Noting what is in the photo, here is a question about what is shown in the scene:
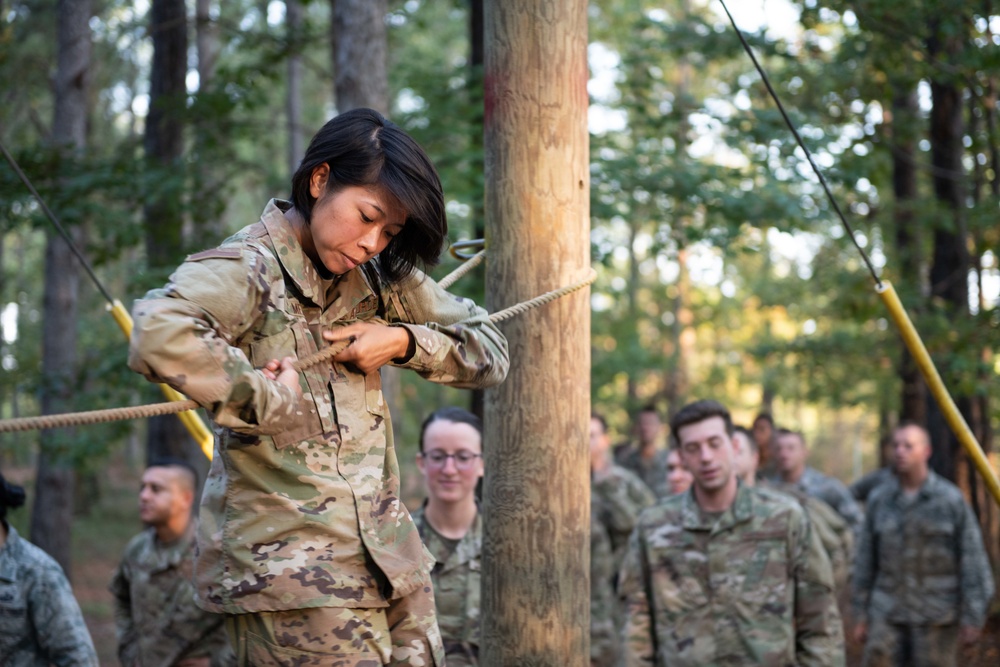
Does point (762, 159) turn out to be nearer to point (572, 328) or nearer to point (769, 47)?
point (769, 47)

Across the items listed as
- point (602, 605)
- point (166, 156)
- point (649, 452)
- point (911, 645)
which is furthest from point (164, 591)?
point (649, 452)

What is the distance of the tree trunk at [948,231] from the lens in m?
12.8

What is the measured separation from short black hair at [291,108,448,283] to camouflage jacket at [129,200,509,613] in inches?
6.7

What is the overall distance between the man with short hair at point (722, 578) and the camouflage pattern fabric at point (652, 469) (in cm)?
697

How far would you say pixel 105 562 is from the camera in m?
22.2

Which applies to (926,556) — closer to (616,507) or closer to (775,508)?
(616,507)

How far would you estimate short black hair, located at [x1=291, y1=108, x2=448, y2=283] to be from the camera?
9.55 ft

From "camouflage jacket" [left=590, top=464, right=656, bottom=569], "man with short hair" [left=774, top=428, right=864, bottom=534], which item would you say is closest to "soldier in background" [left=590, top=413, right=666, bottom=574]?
"camouflage jacket" [left=590, top=464, right=656, bottom=569]

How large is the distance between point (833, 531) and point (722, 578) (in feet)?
18.2

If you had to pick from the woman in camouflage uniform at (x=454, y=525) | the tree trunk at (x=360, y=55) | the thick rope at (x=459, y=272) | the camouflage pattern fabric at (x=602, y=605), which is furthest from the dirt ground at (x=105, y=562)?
the thick rope at (x=459, y=272)

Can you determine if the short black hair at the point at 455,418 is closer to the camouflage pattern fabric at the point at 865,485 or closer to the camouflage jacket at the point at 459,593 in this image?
the camouflage jacket at the point at 459,593

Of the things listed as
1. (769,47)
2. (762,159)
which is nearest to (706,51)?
(769,47)

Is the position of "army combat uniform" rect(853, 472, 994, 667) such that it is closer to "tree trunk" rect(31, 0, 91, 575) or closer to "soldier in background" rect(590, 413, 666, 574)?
"soldier in background" rect(590, 413, 666, 574)

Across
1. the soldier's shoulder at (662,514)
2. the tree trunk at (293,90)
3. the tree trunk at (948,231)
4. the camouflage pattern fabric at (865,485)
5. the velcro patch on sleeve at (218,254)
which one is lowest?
the camouflage pattern fabric at (865,485)
